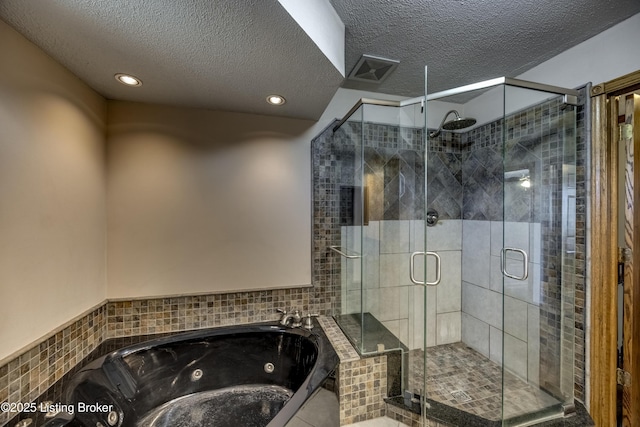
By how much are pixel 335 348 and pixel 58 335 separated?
62.3 inches

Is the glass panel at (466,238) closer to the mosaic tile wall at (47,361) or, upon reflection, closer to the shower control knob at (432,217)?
the shower control knob at (432,217)

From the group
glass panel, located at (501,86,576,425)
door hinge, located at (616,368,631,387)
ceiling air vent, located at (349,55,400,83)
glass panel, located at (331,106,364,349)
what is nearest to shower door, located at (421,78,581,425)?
glass panel, located at (501,86,576,425)

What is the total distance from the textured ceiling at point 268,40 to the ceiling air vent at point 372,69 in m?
0.06

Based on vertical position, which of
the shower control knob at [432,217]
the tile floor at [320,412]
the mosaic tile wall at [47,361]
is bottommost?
the tile floor at [320,412]

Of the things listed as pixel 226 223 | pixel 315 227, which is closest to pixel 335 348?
pixel 315 227

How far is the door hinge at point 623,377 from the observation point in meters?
1.44

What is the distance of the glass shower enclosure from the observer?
5.52 ft

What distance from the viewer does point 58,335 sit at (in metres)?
1.37

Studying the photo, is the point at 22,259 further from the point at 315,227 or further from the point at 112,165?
the point at 315,227

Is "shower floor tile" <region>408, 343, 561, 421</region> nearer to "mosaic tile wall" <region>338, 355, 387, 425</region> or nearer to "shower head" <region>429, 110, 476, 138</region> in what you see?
"mosaic tile wall" <region>338, 355, 387, 425</region>

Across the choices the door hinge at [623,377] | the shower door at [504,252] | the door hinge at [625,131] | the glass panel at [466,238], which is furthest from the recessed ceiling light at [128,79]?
the door hinge at [623,377]

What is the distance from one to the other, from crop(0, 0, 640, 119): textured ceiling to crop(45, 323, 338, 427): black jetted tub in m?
1.69

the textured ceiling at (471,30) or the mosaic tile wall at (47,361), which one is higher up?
the textured ceiling at (471,30)

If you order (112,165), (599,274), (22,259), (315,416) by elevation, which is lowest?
(315,416)
